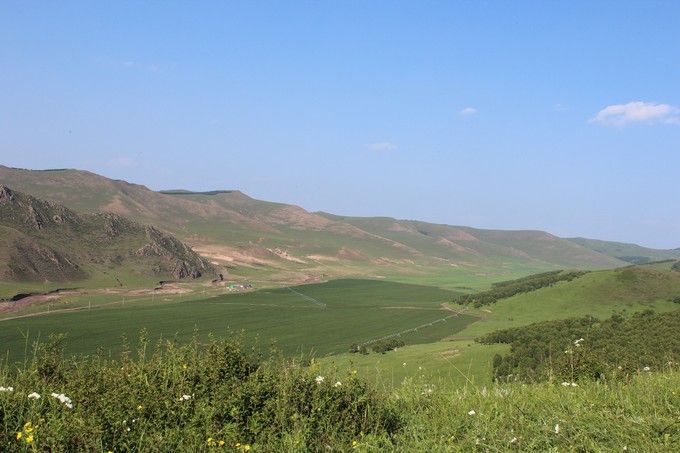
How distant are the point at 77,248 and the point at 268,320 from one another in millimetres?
57625

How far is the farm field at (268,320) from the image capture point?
65.1m

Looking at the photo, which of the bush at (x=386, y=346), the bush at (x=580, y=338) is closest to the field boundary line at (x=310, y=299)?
the bush at (x=386, y=346)

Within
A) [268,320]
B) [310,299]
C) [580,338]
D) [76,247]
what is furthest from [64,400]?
[76,247]

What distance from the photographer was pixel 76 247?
119062mm

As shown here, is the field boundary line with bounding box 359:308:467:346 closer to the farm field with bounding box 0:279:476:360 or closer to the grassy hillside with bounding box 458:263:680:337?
the farm field with bounding box 0:279:476:360

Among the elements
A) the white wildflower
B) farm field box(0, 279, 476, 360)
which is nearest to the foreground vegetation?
the white wildflower

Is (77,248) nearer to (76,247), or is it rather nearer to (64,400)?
(76,247)

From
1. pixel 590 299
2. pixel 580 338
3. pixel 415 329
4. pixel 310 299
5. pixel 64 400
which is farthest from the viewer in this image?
pixel 310 299

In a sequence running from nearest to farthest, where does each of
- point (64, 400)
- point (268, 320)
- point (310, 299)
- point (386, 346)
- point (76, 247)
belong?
point (64, 400)
point (386, 346)
point (268, 320)
point (310, 299)
point (76, 247)

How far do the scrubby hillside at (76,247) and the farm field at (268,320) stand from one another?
751 inches

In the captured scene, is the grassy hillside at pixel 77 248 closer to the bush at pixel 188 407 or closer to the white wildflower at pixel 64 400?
the bush at pixel 188 407

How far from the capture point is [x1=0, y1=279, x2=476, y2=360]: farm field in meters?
65.1

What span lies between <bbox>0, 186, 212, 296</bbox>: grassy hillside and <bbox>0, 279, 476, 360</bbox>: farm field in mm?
18256

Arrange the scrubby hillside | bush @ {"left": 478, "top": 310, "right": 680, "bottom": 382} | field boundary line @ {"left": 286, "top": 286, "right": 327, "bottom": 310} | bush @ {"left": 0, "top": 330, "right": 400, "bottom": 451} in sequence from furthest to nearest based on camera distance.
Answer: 1. field boundary line @ {"left": 286, "top": 286, "right": 327, "bottom": 310}
2. the scrubby hillside
3. bush @ {"left": 478, "top": 310, "right": 680, "bottom": 382}
4. bush @ {"left": 0, "top": 330, "right": 400, "bottom": 451}
